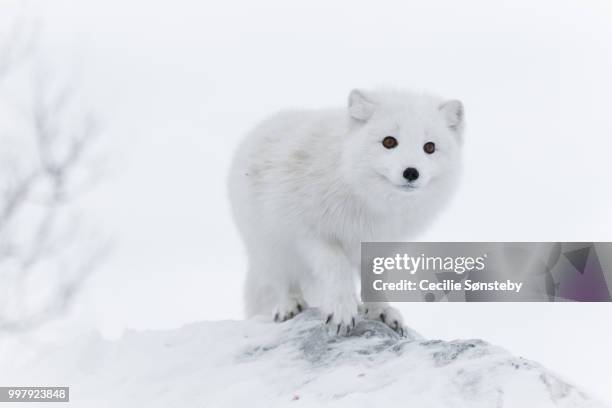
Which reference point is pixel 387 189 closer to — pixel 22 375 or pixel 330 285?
pixel 330 285

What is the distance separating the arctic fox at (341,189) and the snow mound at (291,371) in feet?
0.91

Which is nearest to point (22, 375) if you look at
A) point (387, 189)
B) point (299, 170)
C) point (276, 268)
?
point (276, 268)

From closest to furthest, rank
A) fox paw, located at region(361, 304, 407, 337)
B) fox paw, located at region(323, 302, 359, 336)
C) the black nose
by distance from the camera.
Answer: the black nose → fox paw, located at region(323, 302, 359, 336) → fox paw, located at region(361, 304, 407, 337)

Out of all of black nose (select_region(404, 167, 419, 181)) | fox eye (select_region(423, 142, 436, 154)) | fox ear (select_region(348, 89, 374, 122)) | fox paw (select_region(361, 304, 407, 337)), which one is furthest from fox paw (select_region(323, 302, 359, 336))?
fox ear (select_region(348, 89, 374, 122))

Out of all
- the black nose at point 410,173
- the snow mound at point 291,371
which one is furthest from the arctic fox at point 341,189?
the snow mound at point 291,371

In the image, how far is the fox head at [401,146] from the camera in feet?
19.9

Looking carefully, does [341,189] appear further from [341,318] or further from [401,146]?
[341,318]

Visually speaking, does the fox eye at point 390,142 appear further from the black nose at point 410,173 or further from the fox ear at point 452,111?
the fox ear at point 452,111

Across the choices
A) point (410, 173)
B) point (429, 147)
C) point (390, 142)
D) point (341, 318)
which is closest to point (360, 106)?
point (390, 142)

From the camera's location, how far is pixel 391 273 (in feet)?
22.1

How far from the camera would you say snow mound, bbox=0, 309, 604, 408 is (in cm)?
529

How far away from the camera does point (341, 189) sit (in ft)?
21.1

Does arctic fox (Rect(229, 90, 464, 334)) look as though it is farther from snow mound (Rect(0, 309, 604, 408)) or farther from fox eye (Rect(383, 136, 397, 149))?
snow mound (Rect(0, 309, 604, 408))

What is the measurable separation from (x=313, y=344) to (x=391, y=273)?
0.80 metres
